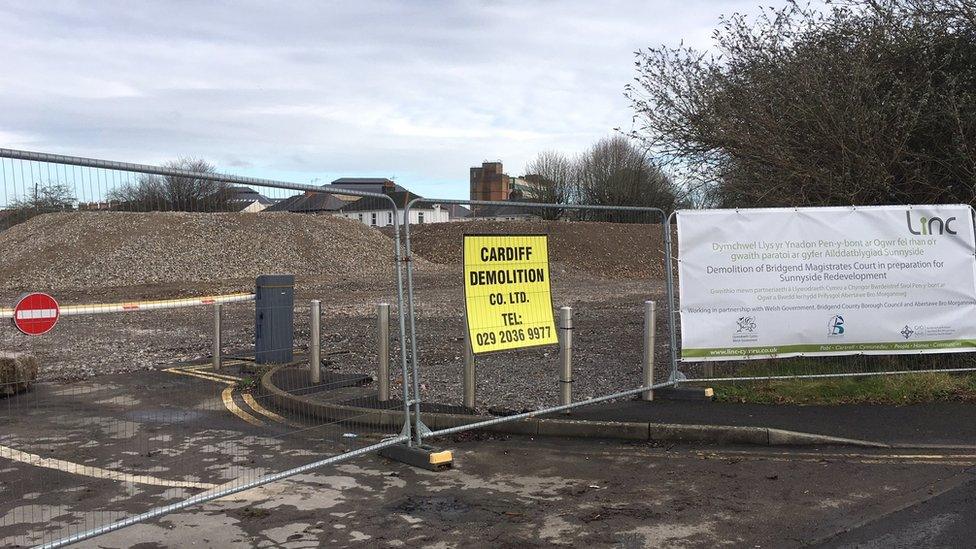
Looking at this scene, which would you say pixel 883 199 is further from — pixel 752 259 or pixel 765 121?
pixel 752 259

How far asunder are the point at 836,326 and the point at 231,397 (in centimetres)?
705

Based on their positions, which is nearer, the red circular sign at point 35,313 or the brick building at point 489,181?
the red circular sign at point 35,313

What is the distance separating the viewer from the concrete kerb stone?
6.73 m

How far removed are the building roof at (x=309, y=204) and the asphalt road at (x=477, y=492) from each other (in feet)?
6.81

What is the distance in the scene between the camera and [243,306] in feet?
70.3

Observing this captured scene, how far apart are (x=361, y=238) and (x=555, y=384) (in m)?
36.8

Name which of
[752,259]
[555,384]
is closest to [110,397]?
[555,384]

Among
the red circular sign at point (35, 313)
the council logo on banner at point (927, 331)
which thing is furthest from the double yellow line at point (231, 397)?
the council logo on banner at point (927, 331)

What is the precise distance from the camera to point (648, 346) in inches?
319

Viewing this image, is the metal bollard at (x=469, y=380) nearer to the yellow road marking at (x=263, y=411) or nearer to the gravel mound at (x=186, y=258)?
the yellow road marking at (x=263, y=411)

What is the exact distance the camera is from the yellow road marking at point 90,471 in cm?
572

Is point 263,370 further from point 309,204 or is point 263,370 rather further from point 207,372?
point 309,204

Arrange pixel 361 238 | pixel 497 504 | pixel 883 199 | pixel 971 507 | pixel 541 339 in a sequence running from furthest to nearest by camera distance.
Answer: pixel 361 238
pixel 883 199
pixel 541 339
pixel 497 504
pixel 971 507

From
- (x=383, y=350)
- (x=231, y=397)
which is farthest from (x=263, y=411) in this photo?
(x=383, y=350)
